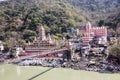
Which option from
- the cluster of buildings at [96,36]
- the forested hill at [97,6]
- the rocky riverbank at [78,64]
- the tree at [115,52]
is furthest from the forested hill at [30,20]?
the tree at [115,52]

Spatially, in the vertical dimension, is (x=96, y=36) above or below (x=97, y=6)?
below

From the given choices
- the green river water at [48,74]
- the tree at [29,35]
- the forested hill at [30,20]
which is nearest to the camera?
the green river water at [48,74]

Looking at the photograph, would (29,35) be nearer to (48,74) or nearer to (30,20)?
(30,20)

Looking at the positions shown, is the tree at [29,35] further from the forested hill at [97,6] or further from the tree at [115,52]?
the forested hill at [97,6]

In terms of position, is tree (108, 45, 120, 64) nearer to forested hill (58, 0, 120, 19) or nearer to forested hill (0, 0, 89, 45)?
forested hill (0, 0, 89, 45)

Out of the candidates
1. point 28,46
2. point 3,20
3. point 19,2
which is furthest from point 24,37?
point 19,2

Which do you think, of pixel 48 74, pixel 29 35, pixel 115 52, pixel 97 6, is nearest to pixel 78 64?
pixel 115 52

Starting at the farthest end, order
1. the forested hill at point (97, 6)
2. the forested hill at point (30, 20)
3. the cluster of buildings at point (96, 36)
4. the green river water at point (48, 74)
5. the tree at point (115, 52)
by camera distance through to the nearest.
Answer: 1. the forested hill at point (97, 6)
2. the forested hill at point (30, 20)
3. the cluster of buildings at point (96, 36)
4. the tree at point (115, 52)
5. the green river water at point (48, 74)
